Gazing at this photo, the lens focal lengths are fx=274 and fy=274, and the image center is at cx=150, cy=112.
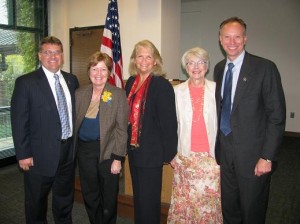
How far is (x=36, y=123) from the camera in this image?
2018 mm

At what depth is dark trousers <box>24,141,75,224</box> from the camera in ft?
6.92

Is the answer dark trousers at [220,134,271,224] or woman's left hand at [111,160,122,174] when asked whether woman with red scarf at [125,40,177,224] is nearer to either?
woman's left hand at [111,160,122,174]

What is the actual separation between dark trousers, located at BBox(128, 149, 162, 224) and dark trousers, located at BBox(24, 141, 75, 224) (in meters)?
0.58

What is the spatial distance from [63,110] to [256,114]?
1394 mm

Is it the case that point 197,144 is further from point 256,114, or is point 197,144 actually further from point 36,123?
point 36,123

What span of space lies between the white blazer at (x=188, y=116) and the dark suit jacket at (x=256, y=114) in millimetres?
160

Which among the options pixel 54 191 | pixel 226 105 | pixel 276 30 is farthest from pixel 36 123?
pixel 276 30

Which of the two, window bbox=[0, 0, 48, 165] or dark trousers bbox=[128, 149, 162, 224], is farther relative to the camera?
window bbox=[0, 0, 48, 165]

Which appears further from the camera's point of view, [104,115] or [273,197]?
[273,197]

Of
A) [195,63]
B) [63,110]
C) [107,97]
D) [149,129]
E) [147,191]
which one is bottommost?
[147,191]

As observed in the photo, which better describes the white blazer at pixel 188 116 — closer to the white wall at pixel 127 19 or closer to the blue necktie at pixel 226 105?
the blue necktie at pixel 226 105

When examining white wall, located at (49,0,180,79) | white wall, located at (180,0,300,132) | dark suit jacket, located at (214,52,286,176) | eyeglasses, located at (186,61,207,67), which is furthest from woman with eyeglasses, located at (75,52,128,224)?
white wall, located at (180,0,300,132)

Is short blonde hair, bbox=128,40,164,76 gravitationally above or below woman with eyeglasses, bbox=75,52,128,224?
above

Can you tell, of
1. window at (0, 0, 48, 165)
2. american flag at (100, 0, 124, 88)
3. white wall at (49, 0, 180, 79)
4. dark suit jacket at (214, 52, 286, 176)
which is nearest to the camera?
dark suit jacket at (214, 52, 286, 176)
